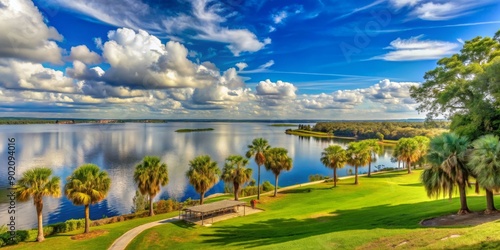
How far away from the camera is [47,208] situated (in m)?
42.6

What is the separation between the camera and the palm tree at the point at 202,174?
3572 centimetres

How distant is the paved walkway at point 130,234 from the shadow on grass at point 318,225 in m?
5.73

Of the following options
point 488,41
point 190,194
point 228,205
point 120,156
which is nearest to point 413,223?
point 488,41

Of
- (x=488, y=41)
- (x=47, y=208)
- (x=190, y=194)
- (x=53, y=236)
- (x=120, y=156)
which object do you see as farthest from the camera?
(x=120, y=156)

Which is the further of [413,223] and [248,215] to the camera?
[248,215]

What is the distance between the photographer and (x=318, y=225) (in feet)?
77.2

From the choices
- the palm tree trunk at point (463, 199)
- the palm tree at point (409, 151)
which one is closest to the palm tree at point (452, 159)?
the palm tree trunk at point (463, 199)

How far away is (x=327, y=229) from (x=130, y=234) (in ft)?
53.2

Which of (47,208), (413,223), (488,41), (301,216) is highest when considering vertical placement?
(488,41)

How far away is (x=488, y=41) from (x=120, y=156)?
87039 millimetres

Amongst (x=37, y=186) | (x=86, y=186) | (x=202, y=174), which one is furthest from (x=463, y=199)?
(x=37, y=186)

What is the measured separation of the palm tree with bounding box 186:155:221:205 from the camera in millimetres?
35719

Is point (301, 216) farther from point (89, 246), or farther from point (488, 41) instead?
point (488, 41)

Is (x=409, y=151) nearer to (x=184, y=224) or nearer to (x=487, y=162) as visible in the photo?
(x=487, y=162)
